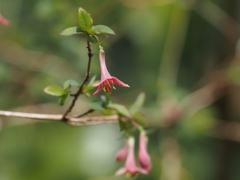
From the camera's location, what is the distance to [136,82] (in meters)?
1.92

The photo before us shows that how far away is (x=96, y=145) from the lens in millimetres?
1921

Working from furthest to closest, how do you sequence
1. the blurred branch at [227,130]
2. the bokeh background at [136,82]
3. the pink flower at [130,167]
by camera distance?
the blurred branch at [227,130]
the bokeh background at [136,82]
the pink flower at [130,167]

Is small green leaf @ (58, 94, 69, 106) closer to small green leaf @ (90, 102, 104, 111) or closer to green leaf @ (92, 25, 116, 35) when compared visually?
small green leaf @ (90, 102, 104, 111)

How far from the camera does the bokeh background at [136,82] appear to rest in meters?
1.52

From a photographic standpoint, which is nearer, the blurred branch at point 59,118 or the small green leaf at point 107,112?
the blurred branch at point 59,118

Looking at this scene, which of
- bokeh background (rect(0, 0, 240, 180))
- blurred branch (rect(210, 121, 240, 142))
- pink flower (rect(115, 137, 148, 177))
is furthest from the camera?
blurred branch (rect(210, 121, 240, 142))

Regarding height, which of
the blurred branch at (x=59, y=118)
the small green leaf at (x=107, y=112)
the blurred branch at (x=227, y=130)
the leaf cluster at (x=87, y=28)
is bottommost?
the blurred branch at (x=59, y=118)

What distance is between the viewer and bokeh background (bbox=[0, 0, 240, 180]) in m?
1.52

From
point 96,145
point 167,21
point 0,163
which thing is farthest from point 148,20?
point 0,163

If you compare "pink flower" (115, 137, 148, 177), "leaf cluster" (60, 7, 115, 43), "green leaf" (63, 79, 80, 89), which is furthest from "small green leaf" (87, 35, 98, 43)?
"pink flower" (115, 137, 148, 177)

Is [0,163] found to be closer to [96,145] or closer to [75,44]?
[96,145]

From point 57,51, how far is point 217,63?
579 millimetres

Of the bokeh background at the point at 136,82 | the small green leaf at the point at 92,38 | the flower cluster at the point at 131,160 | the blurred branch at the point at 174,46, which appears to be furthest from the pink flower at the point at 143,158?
the blurred branch at the point at 174,46

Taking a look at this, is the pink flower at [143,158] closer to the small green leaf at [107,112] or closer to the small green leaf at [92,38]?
the small green leaf at [107,112]
